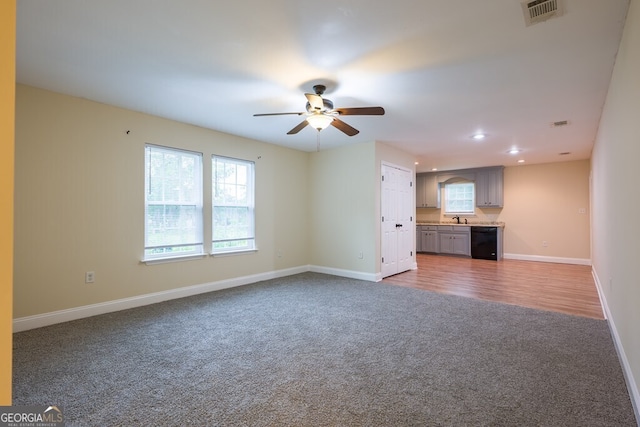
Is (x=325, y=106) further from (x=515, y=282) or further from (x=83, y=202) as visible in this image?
(x=515, y=282)

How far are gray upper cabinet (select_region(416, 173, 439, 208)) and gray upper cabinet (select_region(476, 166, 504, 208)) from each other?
45.2 inches

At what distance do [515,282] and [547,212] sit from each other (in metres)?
3.39

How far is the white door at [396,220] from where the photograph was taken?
5.74 meters

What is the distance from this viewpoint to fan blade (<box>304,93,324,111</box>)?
2.79 metres

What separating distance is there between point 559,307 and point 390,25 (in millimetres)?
4027

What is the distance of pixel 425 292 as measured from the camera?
4.67 m

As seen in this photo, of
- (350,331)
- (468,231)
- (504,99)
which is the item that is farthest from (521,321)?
(468,231)

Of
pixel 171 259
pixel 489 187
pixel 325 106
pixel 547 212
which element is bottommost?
pixel 171 259

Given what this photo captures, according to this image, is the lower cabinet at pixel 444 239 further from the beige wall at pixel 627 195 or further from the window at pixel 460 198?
the beige wall at pixel 627 195

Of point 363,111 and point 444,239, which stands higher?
point 363,111

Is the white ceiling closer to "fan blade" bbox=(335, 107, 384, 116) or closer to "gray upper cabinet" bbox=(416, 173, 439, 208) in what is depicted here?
"fan blade" bbox=(335, 107, 384, 116)

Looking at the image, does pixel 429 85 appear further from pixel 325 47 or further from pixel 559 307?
pixel 559 307

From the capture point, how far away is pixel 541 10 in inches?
78.0

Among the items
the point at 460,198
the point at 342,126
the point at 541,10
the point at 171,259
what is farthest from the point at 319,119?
the point at 460,198
